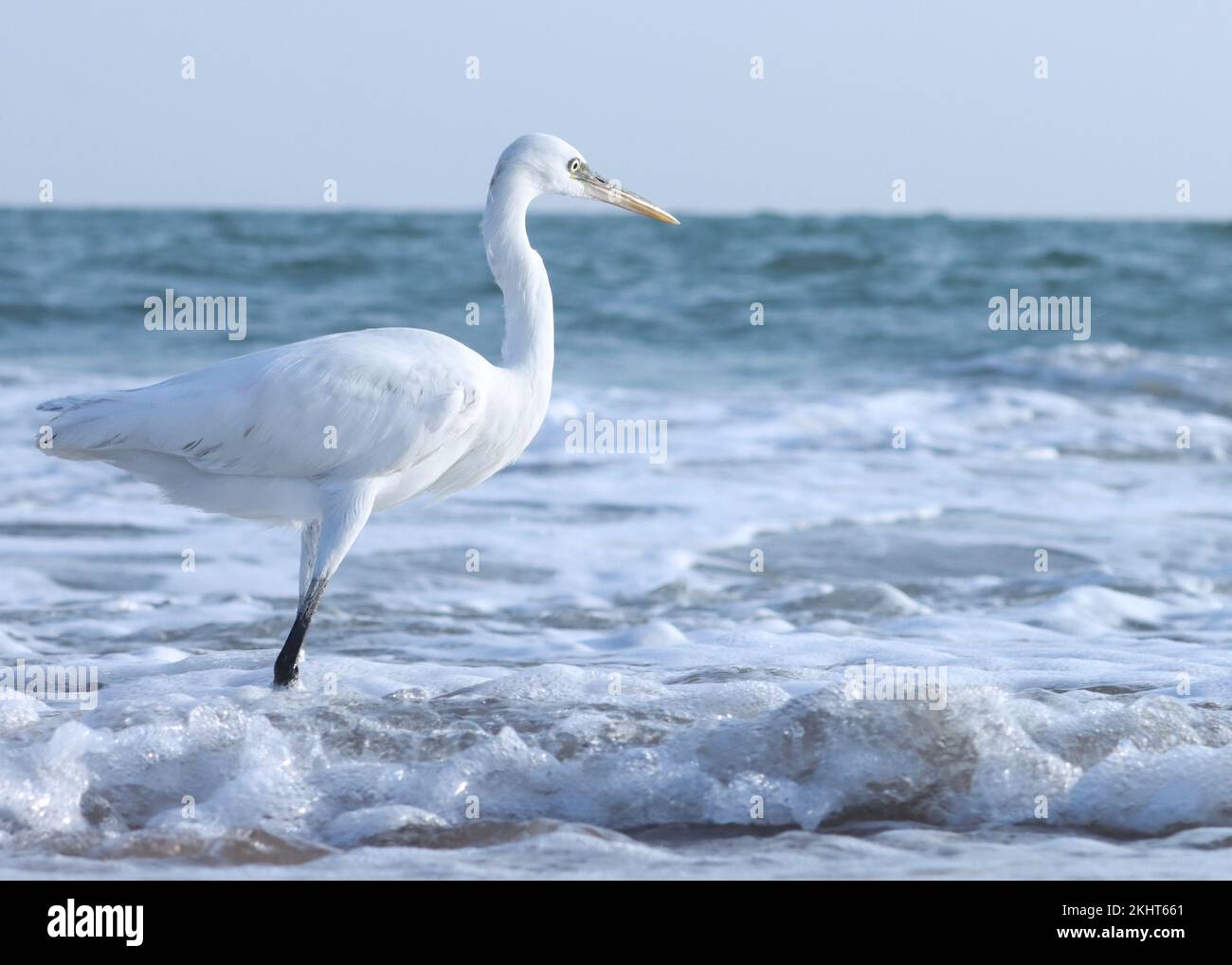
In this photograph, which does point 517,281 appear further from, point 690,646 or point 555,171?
point 690,646

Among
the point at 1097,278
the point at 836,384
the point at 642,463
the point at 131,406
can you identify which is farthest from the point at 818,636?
the point at 1097,278

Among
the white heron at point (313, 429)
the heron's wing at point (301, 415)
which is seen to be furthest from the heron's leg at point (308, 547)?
the heron's wing at point (301, 415)

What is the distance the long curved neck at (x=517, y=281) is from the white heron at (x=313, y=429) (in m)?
0.02

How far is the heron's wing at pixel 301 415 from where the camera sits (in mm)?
4410

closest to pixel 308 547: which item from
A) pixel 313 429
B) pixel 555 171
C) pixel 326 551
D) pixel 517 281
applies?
pixel 326 551

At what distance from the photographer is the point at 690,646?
539 centimetres

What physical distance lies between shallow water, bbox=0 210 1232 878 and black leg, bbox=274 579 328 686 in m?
0.07

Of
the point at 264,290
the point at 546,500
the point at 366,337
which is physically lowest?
the point at 546,500

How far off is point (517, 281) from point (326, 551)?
1053mm

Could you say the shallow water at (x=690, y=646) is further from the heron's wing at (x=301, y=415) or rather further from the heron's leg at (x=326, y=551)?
the heron's wing at (x=301, y=415)

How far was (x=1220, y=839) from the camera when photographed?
11.9 ft

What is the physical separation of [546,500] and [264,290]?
40.1ft

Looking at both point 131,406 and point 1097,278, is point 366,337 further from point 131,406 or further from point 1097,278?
point 1097,278

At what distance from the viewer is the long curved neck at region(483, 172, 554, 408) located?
188 inches
